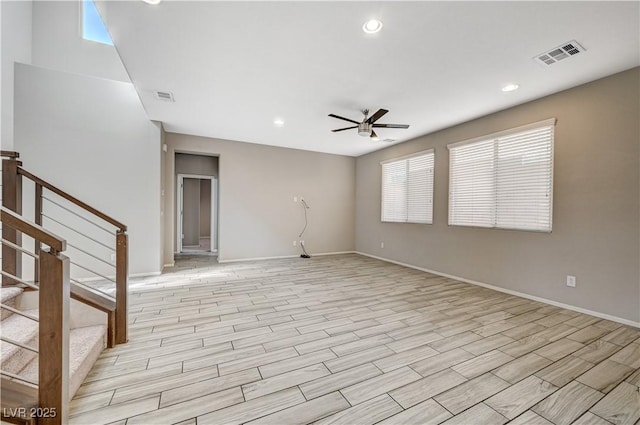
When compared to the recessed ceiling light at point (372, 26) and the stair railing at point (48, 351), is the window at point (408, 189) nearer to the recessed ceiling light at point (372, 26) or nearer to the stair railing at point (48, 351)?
the recessed ceiling light at point (372, 26)

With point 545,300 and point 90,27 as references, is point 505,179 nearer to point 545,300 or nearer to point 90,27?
point 545,300

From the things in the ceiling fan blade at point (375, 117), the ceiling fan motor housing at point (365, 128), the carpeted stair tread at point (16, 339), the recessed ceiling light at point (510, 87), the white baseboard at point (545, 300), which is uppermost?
the recessed ceiling light at point (510, 87)

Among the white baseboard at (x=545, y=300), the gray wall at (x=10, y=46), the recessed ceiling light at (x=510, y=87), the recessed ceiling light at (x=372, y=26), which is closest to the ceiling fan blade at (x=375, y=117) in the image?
the recessed ceiling light at (x=372, y=26)

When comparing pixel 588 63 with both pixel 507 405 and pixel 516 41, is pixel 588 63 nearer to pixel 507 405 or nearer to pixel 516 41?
pixel 516 41

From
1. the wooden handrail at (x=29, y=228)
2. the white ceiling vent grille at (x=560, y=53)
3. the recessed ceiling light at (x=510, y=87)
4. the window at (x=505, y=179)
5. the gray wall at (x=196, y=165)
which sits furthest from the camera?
the gray wall at (x=196, y=165)

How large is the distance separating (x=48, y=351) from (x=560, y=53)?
444 centimetres

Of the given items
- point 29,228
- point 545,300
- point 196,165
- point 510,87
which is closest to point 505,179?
point 510,87

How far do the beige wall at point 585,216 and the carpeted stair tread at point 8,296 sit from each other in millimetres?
5448

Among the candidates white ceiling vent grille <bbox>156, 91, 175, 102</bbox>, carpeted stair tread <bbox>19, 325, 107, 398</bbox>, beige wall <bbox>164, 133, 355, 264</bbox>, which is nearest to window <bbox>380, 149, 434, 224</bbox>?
beige wall <bbox>164, 133, 355, 264</bbox>

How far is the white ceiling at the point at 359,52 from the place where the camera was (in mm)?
2041

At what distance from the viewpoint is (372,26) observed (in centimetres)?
218

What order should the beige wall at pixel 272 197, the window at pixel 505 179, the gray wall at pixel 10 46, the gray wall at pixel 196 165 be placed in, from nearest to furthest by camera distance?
the gray wall at pixel 10 46 → the window at pixel 505 179 → the beige wall at pixel 272 197 → the gray wall at pixel 196 165

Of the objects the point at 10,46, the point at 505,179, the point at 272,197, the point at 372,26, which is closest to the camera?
the point at 372,26

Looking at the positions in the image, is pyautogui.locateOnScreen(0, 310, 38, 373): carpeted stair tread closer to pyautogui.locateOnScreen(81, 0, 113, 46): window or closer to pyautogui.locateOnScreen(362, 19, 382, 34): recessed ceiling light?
pyautogui.locateOnScreen(362, 19, 382, 34): recessed ceiling light
